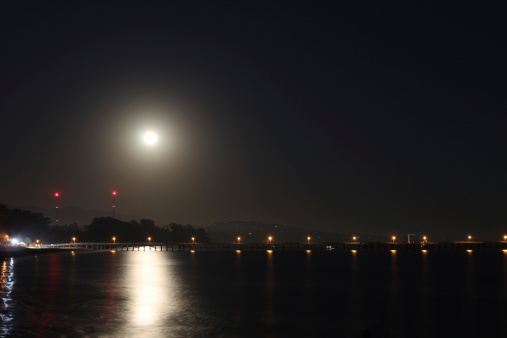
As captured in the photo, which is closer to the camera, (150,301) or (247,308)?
(247,308)

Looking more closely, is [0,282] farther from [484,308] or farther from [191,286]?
[484,308]

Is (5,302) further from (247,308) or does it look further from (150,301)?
(247,308)

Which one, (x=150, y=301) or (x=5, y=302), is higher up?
(x=5, y=302)

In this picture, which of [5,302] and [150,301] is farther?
[150,301]

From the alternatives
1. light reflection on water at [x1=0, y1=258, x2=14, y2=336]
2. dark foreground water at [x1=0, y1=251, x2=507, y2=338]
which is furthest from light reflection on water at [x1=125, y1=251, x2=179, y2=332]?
light reflection on water at [x1=0, y1=258, x2=14, y2=336]

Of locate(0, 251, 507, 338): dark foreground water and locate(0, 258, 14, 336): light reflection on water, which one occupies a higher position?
locate(0, 258, 14, 336): light reflection on water

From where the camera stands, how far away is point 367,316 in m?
31.7

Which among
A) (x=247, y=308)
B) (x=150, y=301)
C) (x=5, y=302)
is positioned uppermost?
(x=5, y=302)

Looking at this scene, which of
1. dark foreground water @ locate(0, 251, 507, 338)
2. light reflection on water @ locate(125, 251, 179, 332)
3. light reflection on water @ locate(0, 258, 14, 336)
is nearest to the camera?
light reflection on water @ locate(0, 258, 14, 336)

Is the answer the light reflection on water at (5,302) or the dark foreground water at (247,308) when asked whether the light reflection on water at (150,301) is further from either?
the light reflection on water at (5,302)

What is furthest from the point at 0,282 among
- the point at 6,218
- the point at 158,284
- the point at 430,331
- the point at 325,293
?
the point at 6,218

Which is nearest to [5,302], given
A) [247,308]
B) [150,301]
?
[150,301]

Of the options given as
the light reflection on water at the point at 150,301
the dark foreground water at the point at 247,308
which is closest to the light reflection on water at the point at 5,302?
the dark foreground water at the point at 247,308

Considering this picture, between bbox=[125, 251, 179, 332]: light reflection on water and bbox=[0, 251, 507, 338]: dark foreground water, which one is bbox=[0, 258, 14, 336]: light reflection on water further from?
bbox=[125, 251, 179, 332]: light reflection on water
